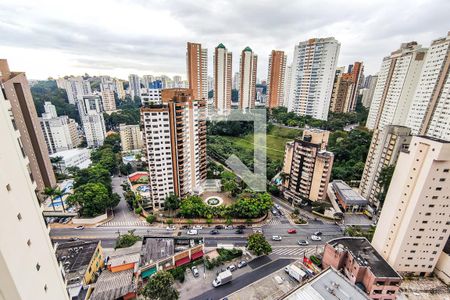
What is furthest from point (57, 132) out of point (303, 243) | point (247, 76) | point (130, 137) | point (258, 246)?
point (247, 76)

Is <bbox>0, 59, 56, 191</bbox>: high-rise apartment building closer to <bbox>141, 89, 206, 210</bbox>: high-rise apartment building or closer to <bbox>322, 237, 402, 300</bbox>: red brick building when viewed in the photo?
<bbox>141, 89, 206, 210</bbox>: high-rise apartment building

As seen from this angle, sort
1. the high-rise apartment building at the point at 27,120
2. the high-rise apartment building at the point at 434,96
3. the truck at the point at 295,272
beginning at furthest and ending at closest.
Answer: the high-rise apartment building at the point at 434,96 < the high-rise apartment building at the point at 27,120 < the truck at the point at 295,272

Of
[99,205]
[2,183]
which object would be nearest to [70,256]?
[99,205]

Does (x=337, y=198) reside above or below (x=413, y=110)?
below

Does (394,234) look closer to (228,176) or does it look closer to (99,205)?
(228,176)

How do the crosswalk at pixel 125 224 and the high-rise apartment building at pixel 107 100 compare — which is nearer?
the crosswalk at pixel 125 224

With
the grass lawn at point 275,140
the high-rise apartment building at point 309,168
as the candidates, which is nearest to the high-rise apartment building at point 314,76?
the grass lawn at point 275,140

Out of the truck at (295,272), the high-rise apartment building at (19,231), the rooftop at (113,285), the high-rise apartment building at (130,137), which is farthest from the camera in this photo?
the high-rise apartment building at (130,137)

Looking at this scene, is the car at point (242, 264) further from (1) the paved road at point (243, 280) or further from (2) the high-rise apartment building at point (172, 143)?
(2) the high-rise apartment building at point (172, 143)
